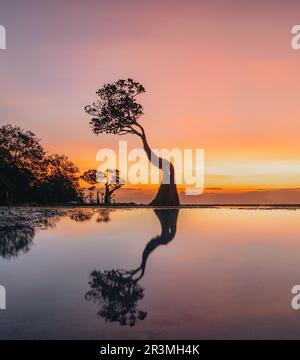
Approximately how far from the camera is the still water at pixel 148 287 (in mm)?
5582

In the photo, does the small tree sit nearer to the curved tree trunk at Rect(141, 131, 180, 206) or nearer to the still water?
the curved tree trunk at Rect(141, 131, 180, 206)

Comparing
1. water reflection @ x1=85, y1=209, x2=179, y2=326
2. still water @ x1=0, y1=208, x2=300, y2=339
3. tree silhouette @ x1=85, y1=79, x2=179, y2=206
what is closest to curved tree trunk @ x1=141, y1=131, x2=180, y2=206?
tree silhouette @ x1=85, y1=79, x2=179, y2=206

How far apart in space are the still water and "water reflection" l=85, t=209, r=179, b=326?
0.02 meters

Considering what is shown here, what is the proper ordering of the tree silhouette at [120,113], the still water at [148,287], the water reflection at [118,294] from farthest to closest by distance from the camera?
the tree silhouette at [120,113] → the water reflection at [118,294] → the still water at [148,287]

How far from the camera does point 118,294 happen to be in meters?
7.64

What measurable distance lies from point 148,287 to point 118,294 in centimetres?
64

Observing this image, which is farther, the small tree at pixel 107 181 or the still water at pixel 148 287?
the small tree at pixel 107 181

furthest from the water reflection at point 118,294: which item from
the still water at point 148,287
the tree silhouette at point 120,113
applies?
the tree silhouette at point 120,113

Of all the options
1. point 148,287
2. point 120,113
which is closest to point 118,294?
point 148,287

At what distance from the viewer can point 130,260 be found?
1121 cm

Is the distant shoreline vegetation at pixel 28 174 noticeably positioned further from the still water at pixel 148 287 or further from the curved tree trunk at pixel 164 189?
the still water at pixel 148 287

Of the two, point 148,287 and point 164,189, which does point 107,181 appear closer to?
point 164,189

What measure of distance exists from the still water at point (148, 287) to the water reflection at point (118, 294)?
0.02m
